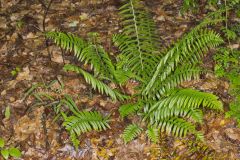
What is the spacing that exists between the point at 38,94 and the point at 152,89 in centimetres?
139

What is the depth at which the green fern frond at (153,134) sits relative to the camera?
3.85 meters

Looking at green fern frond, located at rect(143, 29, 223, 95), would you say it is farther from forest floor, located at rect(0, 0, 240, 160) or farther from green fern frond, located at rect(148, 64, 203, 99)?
forest floor, located at rect(0, 0, 240, 160)

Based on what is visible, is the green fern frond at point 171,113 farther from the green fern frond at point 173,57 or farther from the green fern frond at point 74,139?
the green fern frond at point 74,139

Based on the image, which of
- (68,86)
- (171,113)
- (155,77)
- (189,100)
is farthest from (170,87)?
(68,86)

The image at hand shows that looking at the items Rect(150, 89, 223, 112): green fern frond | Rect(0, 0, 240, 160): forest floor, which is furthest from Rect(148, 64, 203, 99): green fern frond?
Rect(0, 0, 240, 160): forest floor

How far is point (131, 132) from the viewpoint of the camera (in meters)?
3.90

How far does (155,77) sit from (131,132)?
0.68 m

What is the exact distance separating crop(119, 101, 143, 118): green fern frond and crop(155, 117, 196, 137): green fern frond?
0.94ft

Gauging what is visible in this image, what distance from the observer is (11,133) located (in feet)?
13.5

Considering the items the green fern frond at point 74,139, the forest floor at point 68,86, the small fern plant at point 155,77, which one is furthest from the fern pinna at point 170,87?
Answer: the green fern frond at point 74,139

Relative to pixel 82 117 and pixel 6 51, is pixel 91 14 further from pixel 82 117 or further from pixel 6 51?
pixel 82 117

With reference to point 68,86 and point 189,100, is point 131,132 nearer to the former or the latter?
point 189,100

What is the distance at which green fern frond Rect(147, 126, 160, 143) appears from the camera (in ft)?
12.6

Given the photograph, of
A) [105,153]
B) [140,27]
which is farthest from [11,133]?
[140,27]
